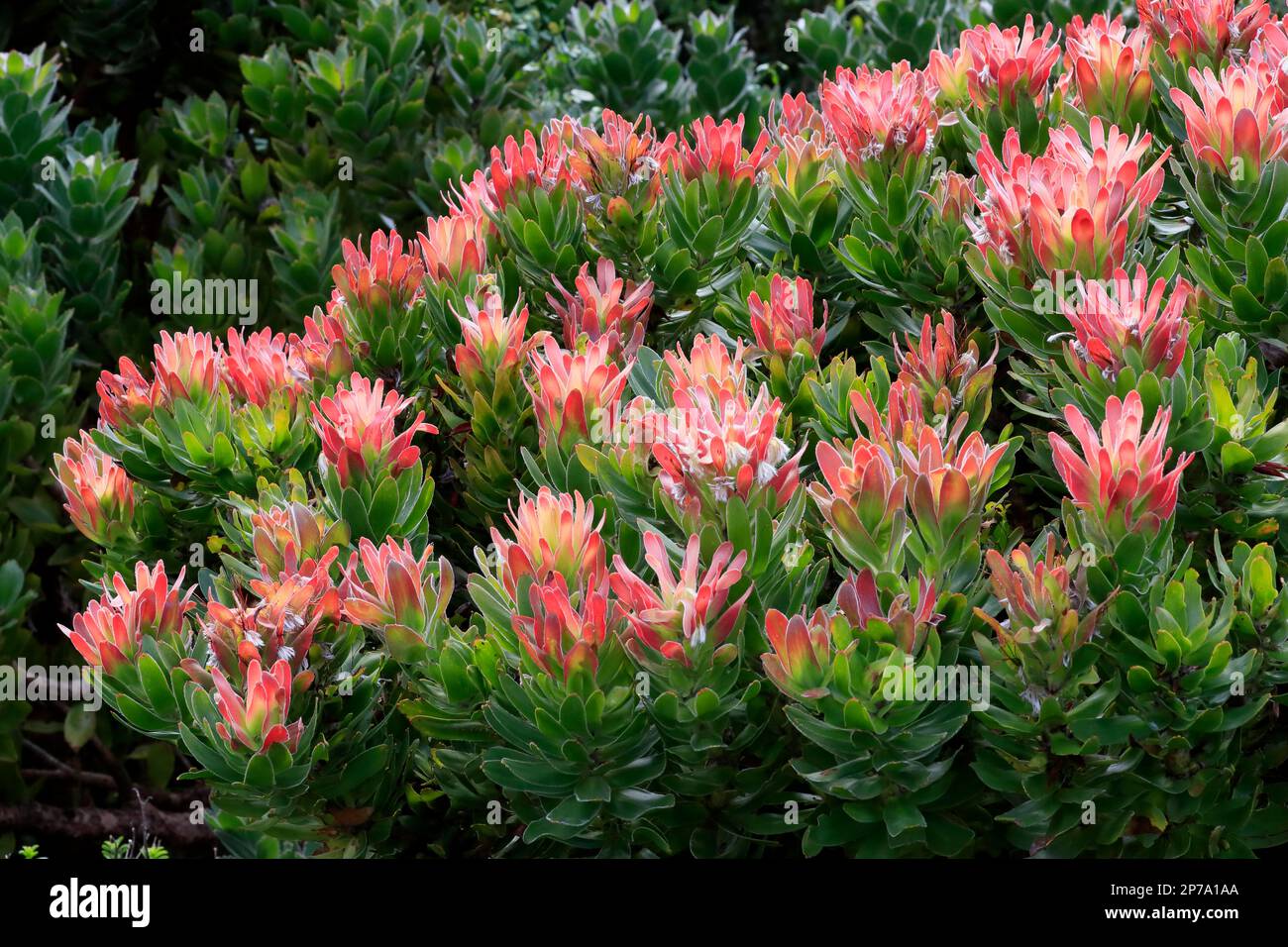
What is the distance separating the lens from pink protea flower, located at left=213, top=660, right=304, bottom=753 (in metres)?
1.99

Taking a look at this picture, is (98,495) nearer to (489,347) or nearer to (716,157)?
(489,347)

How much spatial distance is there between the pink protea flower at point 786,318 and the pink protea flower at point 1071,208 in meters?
0.36

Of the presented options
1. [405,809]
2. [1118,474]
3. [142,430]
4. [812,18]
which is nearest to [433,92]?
[812,18]

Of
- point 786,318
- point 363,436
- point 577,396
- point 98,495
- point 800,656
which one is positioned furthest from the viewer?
point 98,495

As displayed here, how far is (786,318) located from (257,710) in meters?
1.27

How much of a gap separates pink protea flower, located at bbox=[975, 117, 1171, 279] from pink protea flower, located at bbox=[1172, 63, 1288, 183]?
0.41ft

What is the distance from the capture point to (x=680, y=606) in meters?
1.91

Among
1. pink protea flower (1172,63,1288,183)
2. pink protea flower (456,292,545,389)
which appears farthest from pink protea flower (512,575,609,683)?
pink protea flower (1172,63,1288,183)

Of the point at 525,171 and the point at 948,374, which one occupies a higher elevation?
the point at 525,171

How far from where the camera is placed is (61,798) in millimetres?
4676

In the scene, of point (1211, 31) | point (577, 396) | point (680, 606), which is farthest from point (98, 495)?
point (1211, 31)

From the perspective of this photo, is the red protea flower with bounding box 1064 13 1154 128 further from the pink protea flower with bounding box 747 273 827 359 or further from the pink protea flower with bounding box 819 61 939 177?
the pink protea flower with bounding box 747 273 827 359
